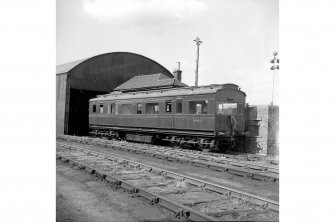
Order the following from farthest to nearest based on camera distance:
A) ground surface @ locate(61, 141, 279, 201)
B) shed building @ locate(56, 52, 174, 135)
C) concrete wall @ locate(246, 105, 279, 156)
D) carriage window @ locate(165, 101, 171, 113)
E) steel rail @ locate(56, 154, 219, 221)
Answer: carriage window @ locate(165, 101, 171, 113)
concrete wall @ locate(246, 105, 279, 156)
shed building @ locate(56, 52, 174, 135)
ground surface @ locate(61, 141, 279, 201)
steel rail @ locate(56, 154, 219, 221)

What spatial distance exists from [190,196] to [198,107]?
22.2 feet

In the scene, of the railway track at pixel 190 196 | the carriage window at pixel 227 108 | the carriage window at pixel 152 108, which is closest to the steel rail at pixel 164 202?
the railway track at pixel 190 196

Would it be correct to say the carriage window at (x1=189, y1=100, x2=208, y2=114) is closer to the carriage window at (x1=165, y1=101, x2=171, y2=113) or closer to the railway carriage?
the railway carriage

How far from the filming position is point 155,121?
14.3m

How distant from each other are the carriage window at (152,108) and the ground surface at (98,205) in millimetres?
7827

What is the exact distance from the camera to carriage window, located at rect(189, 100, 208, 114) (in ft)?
39.9

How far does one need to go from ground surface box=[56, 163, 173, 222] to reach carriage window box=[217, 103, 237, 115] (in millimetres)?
6475

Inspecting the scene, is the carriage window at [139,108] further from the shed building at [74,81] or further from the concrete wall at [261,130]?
the concrete wall at [261,130]

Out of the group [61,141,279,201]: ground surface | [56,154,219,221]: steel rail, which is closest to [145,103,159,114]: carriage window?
[61,141,279,201]: ground surface

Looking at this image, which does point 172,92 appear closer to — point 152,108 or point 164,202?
point 152,108

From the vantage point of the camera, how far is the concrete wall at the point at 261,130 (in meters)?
11.7

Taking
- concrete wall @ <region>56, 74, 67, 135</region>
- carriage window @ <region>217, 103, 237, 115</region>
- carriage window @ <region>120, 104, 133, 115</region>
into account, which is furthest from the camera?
carriage window @ <region>120, 104, 133, 115</region>
